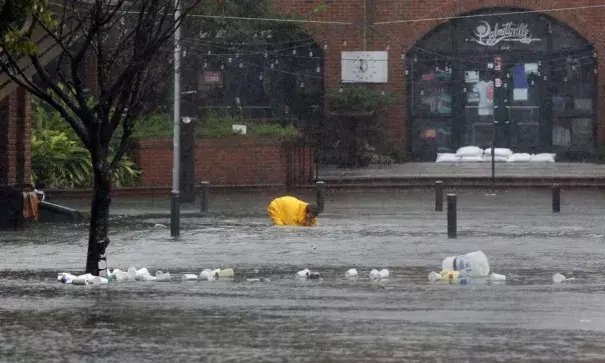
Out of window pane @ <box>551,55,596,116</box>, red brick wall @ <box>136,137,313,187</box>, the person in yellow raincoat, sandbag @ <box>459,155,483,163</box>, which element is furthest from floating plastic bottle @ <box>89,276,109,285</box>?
window pane @ <box>551,55,596,116</box>

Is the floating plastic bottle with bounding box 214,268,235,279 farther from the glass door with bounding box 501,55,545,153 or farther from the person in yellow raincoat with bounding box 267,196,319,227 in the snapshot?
the glass door with bounding box 501,55,545,153

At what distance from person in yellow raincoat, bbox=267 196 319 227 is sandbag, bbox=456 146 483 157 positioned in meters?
18.0

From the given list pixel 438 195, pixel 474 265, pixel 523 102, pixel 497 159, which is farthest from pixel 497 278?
pixel 523 102

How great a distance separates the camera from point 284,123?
4069cm

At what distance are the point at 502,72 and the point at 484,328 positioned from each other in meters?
30.9

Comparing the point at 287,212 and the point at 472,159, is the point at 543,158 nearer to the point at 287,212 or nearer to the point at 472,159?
the point at 472,159

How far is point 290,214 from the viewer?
23.6 metres

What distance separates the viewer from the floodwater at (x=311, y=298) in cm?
1016

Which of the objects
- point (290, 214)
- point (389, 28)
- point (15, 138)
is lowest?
point (290, 214)

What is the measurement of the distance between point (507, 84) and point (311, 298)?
95.0 ft

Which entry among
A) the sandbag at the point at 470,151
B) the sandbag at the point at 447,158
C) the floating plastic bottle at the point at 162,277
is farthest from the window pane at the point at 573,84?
the floating plastic bottle at the point at 162,277

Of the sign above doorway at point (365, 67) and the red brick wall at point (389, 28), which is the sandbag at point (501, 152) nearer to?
the red brick wall at point (389, 28)

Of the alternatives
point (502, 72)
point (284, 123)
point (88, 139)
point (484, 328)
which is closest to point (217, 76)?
point (284, 123)

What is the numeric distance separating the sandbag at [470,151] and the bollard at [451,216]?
64.9 feet
